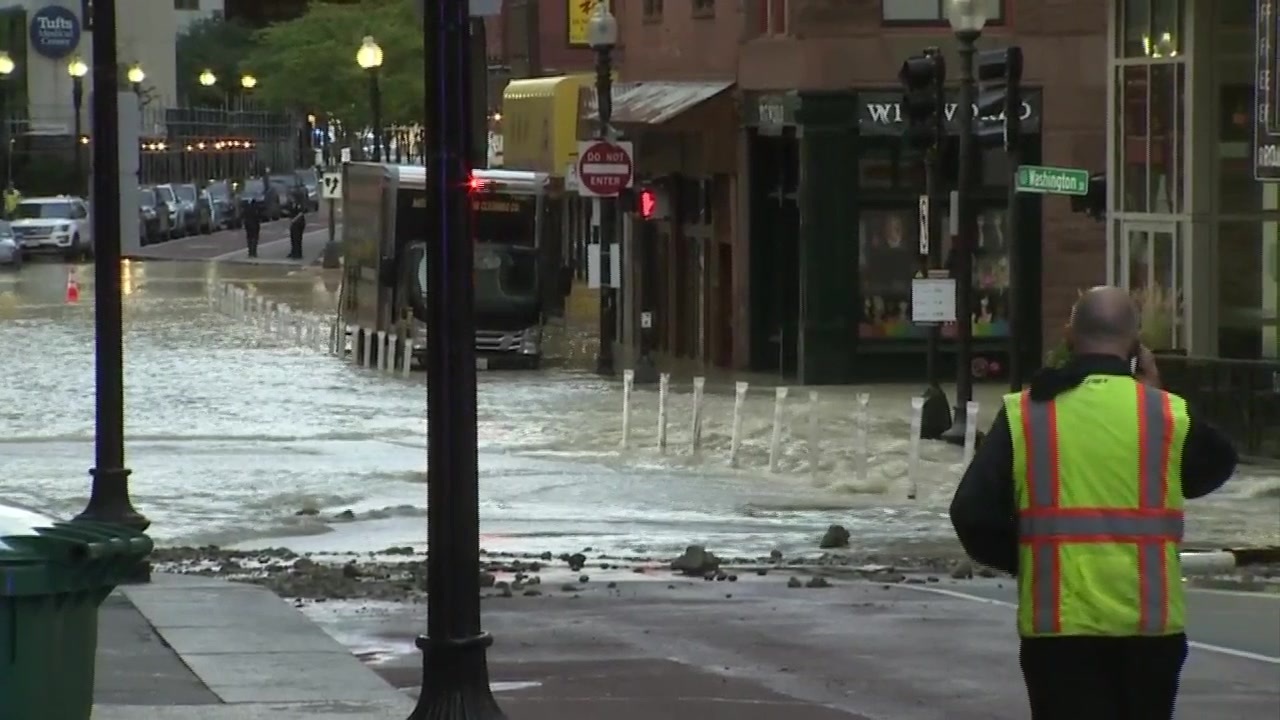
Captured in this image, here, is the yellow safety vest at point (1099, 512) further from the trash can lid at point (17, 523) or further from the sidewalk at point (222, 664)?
the sidewalk at point (222, 664)

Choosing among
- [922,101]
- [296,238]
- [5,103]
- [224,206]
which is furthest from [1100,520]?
[5,103]

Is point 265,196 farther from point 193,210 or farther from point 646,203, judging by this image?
point 646,203

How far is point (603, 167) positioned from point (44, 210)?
4371 cm

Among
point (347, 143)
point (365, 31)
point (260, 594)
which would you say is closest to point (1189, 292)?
point (260, 594)

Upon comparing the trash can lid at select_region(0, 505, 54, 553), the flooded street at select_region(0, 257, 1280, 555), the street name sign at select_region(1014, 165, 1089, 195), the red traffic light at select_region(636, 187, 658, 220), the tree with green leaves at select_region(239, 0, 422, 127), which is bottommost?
the flooded street at select_region(0, 257, 1280, 555)

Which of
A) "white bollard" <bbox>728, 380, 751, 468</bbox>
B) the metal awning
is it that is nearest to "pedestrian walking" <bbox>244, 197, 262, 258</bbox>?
the metal awning

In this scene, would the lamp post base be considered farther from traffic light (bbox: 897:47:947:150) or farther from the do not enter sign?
the do not enter sign

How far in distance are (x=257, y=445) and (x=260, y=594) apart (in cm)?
1244

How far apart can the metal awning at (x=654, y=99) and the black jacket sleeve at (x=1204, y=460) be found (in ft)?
105

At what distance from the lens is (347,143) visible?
Result: 9569cm

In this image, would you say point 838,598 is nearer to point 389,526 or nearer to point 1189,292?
point 389,526

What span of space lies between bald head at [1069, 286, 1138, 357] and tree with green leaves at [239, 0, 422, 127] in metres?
68.3

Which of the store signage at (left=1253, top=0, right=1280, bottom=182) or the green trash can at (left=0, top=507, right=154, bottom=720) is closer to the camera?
the green trash can at (left=0, top=507, right=154, bottom=720)

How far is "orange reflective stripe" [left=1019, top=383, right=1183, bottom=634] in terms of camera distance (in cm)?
652
